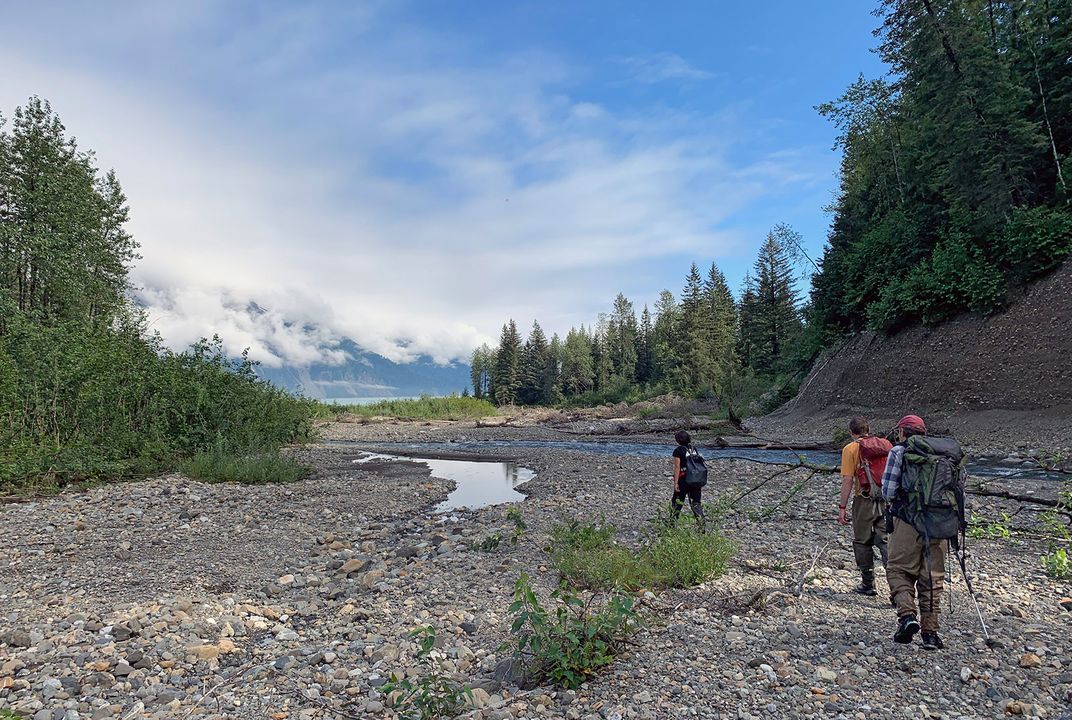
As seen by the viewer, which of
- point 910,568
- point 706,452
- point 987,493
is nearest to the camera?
point 910,568

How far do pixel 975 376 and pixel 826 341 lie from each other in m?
15.3

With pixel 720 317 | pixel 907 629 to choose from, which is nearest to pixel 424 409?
pixel 720 317

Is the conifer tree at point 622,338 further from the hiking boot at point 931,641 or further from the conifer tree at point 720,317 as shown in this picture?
the hiking boot at point 931,641

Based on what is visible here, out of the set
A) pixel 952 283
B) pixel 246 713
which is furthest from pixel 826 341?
pixel 246 713

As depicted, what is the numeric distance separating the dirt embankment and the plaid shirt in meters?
17.3

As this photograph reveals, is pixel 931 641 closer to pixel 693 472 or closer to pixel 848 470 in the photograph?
pixel 848 470

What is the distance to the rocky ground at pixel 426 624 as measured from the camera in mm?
4488

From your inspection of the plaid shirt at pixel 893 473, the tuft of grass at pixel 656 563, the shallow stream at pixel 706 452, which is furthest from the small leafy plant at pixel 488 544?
the shallow stream at pixel 706 452

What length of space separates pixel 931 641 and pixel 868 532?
2084 mm

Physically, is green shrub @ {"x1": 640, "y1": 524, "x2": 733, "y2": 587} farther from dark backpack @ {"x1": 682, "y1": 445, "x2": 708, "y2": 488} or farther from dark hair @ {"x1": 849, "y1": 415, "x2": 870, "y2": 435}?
dark hair @ {"x1": 849, "y1": 415, "x2": 870, "y2": 435}

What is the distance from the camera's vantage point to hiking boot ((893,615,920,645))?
511 cm

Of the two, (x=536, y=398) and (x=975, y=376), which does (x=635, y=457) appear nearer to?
(x=975, y=376)

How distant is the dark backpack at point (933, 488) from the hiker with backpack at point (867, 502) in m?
1.51

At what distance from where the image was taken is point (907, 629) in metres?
5.12
